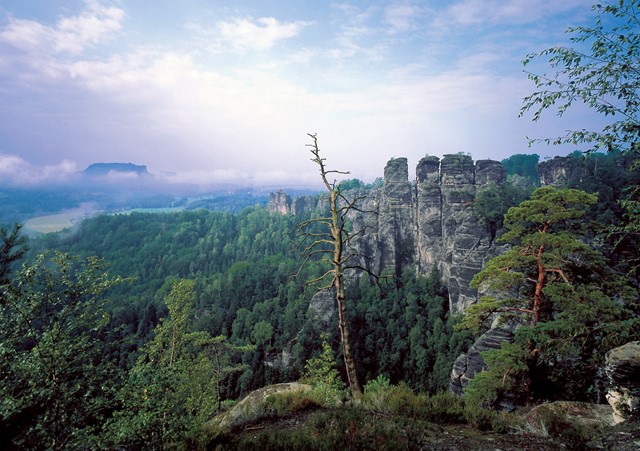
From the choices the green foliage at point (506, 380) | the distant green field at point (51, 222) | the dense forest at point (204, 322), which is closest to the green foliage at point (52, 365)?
the dense forest at point (204, 322)

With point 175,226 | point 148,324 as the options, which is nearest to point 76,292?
point 148,324

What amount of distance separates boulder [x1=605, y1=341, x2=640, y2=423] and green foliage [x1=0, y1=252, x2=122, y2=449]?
389 inches

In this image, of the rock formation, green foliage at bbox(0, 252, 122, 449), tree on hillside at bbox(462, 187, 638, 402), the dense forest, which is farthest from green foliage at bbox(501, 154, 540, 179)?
green foliage at bbox(0, 252, 122, 449)

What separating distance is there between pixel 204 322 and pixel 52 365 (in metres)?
56.9

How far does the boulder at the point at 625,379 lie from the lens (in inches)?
250

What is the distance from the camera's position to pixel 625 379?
21.4ft

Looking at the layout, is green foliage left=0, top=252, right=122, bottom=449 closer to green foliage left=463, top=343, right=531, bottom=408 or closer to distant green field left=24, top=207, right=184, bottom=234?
green foliage left=463, top=343, right=531, bottom=408

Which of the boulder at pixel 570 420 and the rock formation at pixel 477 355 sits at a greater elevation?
the boulder at pixel 570 420

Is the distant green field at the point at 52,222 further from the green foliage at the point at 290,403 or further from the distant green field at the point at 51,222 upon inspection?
the green foliage at the point at 290,403

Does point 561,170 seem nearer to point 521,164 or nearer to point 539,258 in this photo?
point 539,258

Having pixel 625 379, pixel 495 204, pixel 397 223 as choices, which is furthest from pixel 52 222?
pixel 625 379

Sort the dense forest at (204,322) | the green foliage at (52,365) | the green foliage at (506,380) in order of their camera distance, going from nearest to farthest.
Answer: the green foliage at (52,365), the dense forest at (204,322), the green foliage at (506,380)

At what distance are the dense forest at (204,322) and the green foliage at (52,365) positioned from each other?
26 millimetres

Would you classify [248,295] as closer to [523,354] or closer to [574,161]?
[523,354]
